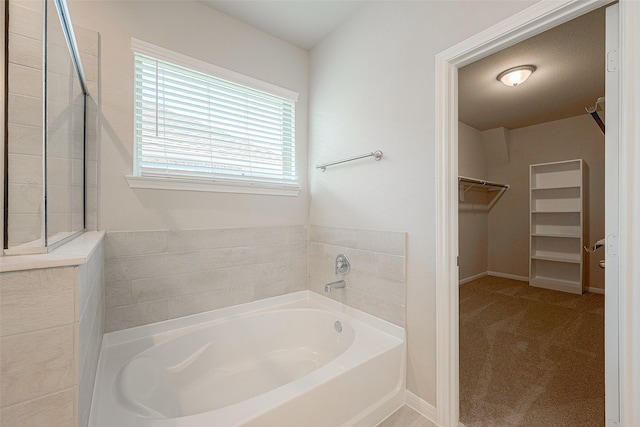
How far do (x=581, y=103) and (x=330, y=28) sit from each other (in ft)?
11.6

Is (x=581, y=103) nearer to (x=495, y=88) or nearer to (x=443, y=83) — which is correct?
(x=495, y=88)

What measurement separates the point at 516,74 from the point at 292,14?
2.23 metres

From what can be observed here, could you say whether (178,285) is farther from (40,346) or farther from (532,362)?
(532,362)

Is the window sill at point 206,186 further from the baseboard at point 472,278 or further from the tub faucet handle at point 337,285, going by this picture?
the baseboard at point 472,278

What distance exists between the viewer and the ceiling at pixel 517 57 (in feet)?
6.42

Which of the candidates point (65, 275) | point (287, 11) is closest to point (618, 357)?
point (65, 275)

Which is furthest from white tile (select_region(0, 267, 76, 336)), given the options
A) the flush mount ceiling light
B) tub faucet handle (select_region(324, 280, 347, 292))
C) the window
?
the flush mount ceiling light

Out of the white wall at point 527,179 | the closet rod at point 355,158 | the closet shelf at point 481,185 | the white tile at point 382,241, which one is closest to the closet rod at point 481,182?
the closet shelf at point 481,185

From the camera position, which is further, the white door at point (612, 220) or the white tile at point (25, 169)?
the white door at point (612, 220)

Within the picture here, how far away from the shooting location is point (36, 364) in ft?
2.17

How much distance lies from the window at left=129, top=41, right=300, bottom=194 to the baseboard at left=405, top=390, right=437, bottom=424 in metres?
1.72

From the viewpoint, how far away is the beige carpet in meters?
1.54

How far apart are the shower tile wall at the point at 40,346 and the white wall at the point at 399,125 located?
4.99 ft

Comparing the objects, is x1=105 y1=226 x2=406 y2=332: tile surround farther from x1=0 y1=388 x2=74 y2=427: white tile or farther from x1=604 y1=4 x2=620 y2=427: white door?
x1=0 y1=388 x2=74 y2=427: white tile
